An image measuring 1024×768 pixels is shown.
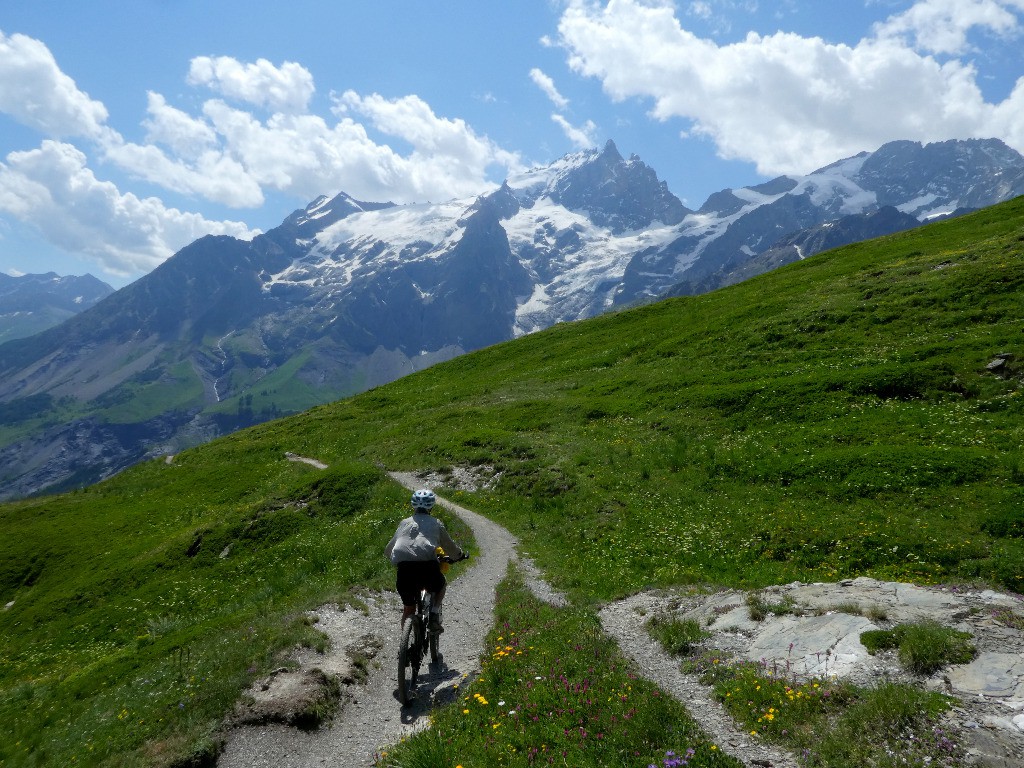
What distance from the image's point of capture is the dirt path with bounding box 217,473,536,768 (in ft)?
35.6

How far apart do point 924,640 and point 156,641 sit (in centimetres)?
2238

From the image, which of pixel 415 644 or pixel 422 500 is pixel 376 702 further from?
pixel 422 500

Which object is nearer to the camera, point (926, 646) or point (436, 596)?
point (926, 646)

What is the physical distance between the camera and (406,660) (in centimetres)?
1230

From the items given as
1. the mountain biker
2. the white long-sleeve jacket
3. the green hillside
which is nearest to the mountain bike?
the mountain biker

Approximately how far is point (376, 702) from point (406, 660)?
1.30 m

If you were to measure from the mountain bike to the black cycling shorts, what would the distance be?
0.16 m

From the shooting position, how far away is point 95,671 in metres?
18.5

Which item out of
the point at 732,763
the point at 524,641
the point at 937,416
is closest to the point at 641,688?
the point at 732,763

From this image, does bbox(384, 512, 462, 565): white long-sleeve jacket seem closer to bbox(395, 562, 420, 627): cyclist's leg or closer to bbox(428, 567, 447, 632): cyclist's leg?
bbox(395, 562, 420, 627): cyclist's leg

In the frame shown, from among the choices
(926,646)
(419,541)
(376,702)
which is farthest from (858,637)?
(376,702)

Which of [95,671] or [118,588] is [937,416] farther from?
[118,588]

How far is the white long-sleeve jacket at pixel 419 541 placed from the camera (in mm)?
13234

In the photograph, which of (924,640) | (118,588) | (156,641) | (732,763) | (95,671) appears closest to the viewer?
(732,763)
